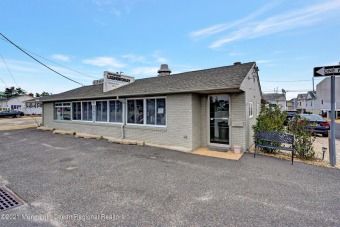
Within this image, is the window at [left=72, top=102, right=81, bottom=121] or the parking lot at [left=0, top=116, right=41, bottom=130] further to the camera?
the parking lot at [left=0, top=116, right=41, bottom=130]

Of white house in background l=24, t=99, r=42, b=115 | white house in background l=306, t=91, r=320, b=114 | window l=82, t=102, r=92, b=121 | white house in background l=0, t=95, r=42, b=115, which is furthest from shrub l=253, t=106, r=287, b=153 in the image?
white house in background l=0, t=95, r=42, b=115

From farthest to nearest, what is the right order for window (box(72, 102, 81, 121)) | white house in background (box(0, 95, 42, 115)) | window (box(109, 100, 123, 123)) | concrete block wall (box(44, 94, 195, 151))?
white house in background (box(0, 95, 42, 115)) < window (box(72, 102, 81, 121)) < window (box(109, 100, 123, 123)) < concrete block wall (box(44, 94, 195, 151))

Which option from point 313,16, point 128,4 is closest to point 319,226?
point 313,16

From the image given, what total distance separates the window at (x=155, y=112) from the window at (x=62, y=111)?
7.80 meters

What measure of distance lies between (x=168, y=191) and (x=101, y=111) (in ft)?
27.9

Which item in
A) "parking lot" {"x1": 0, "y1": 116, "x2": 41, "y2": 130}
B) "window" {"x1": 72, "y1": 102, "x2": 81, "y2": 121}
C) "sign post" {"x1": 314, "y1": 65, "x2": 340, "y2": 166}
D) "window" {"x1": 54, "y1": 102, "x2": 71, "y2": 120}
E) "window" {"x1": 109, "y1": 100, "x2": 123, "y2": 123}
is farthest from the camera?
"parking lot" {"x1": 0, "y1": 116, "x2": 41, "y2": 130}

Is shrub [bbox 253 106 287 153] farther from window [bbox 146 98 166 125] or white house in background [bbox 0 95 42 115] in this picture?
white house in background [bbox 0 95 42 115]

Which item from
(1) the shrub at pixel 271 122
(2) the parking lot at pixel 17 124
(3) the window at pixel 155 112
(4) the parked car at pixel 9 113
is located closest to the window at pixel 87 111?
(3) the window at pixel 155 112

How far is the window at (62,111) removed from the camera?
Result: 518 inches

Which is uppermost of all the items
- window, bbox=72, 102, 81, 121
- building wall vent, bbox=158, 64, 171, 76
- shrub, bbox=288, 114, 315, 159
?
building wall vent, bbox=158, 64, 171, 76

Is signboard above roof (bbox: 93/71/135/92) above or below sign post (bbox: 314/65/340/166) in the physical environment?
above

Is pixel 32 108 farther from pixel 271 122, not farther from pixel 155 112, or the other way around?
pixel 271 122

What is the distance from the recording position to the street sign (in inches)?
223

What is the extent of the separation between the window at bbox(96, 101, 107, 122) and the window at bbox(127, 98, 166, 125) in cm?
207
